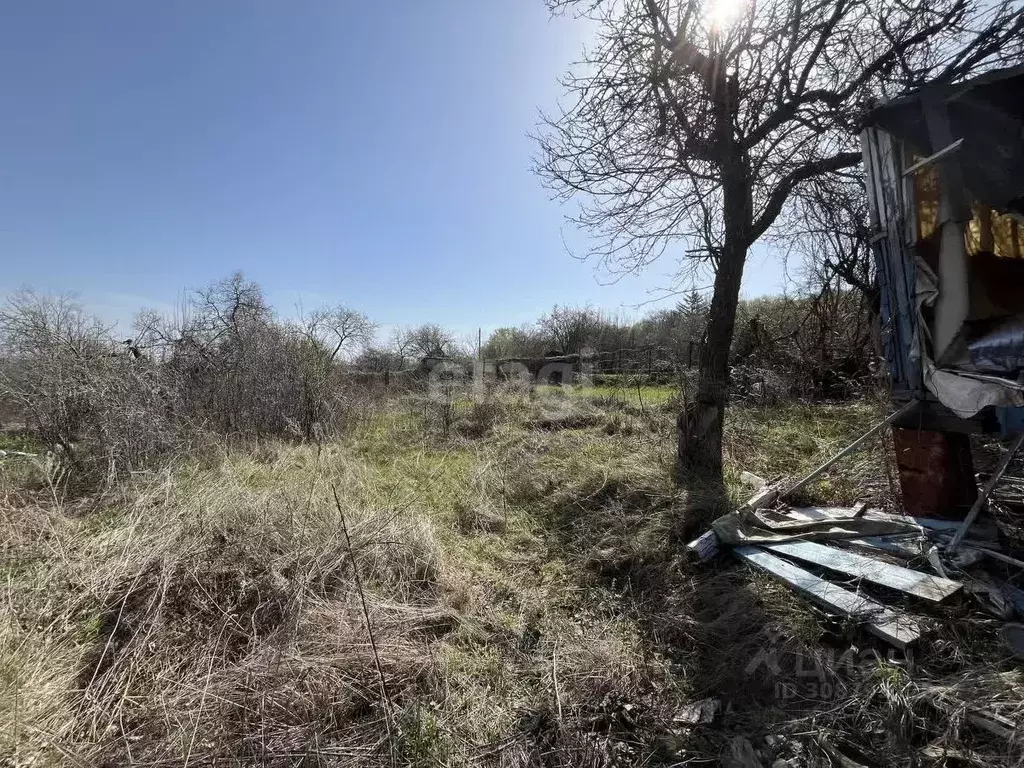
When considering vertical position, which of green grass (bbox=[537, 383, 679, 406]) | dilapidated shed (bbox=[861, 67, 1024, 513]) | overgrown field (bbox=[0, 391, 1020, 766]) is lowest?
overgrown field (bbox=[0, 391, 1020, 766])

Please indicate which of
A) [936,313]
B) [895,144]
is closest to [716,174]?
[895,144]

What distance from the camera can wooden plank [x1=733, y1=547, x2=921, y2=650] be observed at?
217 cm

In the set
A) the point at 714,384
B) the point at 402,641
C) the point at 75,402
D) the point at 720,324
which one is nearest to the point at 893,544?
the point at 714,384

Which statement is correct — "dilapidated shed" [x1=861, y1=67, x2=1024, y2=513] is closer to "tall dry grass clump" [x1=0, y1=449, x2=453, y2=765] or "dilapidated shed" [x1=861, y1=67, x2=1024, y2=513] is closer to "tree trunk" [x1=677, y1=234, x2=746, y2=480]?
"tree trunk" [x1=677, y1=234, x2=746, y2=480]

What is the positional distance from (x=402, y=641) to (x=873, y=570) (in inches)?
111

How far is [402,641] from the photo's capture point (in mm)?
2625

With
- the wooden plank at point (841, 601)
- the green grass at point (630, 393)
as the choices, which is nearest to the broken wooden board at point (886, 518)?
the wooden plank at point (841, 601)

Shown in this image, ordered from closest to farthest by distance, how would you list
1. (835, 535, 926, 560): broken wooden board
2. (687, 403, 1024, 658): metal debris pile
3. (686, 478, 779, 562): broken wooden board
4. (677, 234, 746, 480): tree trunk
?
(687, 403, 1024, 658): metal debris pile
(835, 535, 926, 560): broken wooden board
(686, 478, 779, 562): broken wooden board
(677, 234, 746, 480): tree trunk

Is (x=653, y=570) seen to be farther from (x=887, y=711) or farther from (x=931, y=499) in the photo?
(x=931, y=499)

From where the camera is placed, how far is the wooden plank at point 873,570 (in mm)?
2342

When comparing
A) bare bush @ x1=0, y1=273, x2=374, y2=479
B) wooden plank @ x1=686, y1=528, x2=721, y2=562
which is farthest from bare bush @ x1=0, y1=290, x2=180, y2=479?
wooden plank @ x1=686, y1=528, x2=721, y2=562

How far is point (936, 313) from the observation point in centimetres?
322

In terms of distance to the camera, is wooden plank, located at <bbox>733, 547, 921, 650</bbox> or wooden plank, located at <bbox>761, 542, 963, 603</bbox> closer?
wooden plank, located at <bbox>733, 547, 921, 650</bbox>

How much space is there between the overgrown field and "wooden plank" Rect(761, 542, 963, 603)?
31 centimetres
